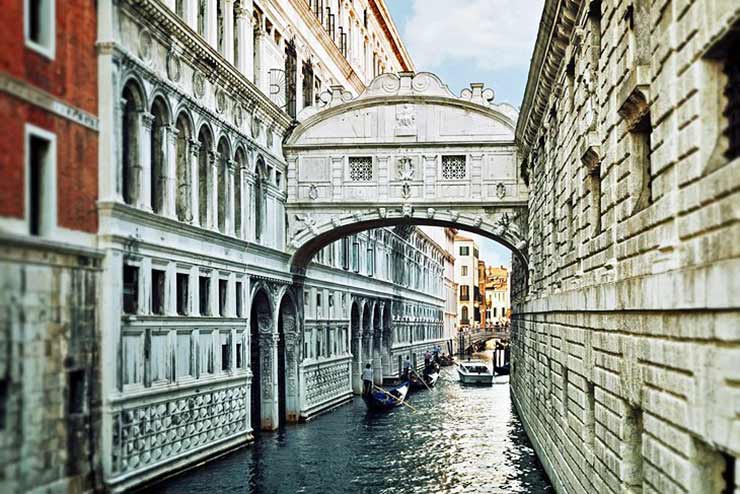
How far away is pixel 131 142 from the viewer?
52.1ft

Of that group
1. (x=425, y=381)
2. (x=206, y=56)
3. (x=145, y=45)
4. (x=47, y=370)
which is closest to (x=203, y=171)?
(x=206, y=56)

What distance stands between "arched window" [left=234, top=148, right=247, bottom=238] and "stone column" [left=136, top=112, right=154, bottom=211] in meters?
5.75

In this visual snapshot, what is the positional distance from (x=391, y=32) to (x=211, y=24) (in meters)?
29.3

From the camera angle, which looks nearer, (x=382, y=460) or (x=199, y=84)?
(x=199, y=84)

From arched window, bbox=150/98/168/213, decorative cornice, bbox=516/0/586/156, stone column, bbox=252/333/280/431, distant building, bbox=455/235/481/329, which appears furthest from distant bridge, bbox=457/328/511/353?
arched window, bbox=150/98/168/213

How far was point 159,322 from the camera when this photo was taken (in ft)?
55.7

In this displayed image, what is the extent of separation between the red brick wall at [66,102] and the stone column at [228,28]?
750 centimetres

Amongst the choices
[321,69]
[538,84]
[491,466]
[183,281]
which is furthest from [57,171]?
[321,69]

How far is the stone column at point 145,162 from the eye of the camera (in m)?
16.1

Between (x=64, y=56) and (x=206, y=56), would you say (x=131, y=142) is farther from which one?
(x=206, y=56)

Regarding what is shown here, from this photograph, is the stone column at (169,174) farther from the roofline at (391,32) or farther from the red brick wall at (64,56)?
the roofline at (391,32)

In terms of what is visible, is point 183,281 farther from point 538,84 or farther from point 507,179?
point 507,179

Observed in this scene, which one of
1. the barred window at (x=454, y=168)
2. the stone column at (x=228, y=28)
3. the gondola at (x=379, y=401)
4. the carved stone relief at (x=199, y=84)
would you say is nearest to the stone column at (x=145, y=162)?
the carved stone relief at (x=199, y=84)

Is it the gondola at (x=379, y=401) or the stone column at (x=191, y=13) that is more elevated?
the stone column at (x=191, y=13)
